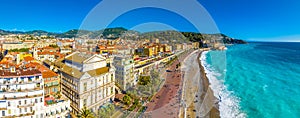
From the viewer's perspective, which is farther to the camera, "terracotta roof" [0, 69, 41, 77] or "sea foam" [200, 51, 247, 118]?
"sea foam" [200, 51, 247, 118]

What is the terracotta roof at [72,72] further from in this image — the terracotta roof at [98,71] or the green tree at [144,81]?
the green tree at [144,81]

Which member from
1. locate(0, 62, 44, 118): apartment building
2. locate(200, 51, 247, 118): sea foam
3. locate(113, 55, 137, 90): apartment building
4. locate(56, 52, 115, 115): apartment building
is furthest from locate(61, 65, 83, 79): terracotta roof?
locate(200, 51, 247, 118): sea foam

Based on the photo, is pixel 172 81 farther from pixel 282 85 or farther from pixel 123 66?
pixel 282 85

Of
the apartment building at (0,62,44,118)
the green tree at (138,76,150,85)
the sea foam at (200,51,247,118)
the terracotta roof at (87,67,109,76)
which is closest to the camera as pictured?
the apartment building at (0,62,44,118)

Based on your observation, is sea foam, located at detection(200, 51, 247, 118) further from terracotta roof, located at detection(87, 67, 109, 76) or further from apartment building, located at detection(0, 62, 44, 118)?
apartment building, located at detection(0, 62, 44, 118)

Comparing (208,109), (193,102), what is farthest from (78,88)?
(208,109)

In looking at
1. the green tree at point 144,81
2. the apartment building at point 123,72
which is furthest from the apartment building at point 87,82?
the green tree at point 144,81

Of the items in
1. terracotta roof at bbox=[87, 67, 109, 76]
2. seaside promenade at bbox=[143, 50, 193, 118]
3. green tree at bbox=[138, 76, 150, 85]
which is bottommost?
seaside promenade at bbox=[143, 50, 193, 118]

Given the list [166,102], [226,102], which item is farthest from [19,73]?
[226,102]

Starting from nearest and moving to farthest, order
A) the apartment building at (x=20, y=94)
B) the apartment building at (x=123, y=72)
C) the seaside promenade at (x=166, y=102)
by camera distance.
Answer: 1. the apartment building at (x=20, y=94)
2. the seaside promenade at (x=166, y=102)
3. the apartment building at (x=123, y=72)

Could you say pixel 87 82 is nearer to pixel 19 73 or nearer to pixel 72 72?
pixel 72 72

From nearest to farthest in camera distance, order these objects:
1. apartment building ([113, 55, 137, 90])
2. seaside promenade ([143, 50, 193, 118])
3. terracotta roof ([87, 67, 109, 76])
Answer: seaside promenade ([143, 50, 193, 118])
terracotta roof ([87, 67, 109, 76])
apartment building ([113, 55, 137, 90])

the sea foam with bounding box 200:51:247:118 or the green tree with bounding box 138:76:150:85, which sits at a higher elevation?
the green tree with bounding box 138:76:150:85

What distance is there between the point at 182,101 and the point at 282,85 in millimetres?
18001
